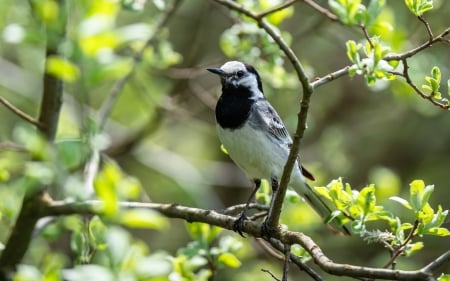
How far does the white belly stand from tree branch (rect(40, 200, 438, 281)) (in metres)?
0.79

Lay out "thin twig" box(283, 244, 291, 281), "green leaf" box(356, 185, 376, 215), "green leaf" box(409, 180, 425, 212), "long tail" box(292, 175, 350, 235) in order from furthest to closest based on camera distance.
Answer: "long tail" box(292, 175, 350, 235)
"green leaf" box(356, 185, 376, 215)
"green leaf" box(409, 180, 425, 212)
"thin twig" box(283, 244, 291, 281)

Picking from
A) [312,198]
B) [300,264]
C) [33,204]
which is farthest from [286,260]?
[312,198]

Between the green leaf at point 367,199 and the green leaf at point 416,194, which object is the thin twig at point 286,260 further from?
the green leaf at point 416,194

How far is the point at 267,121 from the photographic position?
4793 millimetres

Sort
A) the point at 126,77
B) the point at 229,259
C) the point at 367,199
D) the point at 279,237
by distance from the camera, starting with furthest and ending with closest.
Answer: the point at 126,77 < the point at 229,259 < the point at 279,237 < the point at 367,199

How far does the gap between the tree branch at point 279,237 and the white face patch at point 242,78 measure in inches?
51.6

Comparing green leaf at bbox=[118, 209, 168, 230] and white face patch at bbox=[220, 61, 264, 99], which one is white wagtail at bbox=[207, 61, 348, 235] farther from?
green leaf at bbox=[118, 209, 168, 230]

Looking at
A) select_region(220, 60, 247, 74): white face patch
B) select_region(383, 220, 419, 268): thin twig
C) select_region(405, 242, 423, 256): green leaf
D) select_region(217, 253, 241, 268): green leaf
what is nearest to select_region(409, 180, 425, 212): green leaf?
select_region(383, 220, 419, 268): thin twig

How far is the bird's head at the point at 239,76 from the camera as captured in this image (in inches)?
197

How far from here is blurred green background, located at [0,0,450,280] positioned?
19.3 feet

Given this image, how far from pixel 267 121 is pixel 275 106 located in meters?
3.04

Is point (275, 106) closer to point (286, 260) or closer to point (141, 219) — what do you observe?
point (286, 260)

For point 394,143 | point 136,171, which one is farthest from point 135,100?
point 394,143

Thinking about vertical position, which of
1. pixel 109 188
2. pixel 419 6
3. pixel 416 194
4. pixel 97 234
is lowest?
pixel 97 234
